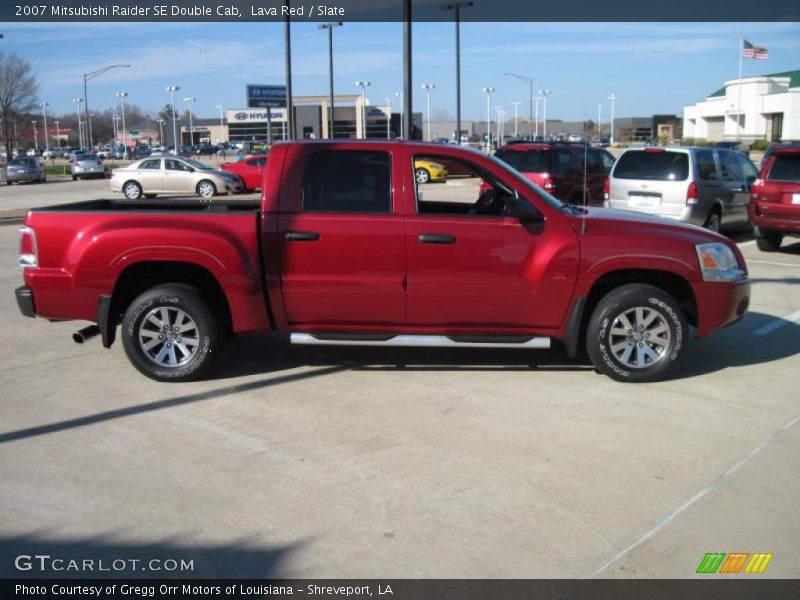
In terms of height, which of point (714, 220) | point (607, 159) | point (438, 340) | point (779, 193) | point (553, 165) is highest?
point (607, 159)

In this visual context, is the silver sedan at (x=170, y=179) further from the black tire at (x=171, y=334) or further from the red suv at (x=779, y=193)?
the black tire at (x=171, y=334)

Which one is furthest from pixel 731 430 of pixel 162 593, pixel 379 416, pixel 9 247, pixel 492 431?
pixel 9 247

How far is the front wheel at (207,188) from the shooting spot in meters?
28.1

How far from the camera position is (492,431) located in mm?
5340

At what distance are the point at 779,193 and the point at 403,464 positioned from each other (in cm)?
1056

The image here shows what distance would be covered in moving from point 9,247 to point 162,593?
1368cm

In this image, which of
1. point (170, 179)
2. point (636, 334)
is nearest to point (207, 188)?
point (170, 179)

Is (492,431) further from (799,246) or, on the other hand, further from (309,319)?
(799,246)

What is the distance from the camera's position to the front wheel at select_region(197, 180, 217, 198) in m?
28.1

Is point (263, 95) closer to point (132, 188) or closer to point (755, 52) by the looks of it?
point (132, 188)

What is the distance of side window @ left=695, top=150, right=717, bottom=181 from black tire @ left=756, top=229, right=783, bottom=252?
1.40 metres

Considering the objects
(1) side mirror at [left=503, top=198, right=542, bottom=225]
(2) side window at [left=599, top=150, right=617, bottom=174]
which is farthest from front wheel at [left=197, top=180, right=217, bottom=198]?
(1) side mirror at [left=503, top=198, right=542, bottom=225]

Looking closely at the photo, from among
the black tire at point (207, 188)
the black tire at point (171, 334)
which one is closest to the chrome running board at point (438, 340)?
the black tire at point (171, 334)

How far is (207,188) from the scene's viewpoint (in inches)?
1107
